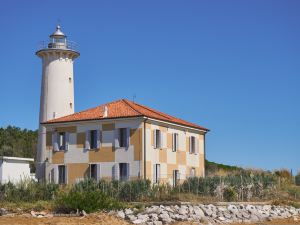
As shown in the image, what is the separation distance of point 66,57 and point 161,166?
1201 cm

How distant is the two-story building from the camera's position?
32500mm

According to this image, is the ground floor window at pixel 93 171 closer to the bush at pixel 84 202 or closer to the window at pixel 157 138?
the window at pixel 157 138

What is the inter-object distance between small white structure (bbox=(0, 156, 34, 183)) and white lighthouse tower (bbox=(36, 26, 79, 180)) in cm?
259

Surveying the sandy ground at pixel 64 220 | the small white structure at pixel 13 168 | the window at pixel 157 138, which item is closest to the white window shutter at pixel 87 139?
the window at pixel 157 138

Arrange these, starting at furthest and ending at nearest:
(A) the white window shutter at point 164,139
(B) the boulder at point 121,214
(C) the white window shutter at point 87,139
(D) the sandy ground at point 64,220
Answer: (A) the white window shutter at point 164,139 < (C) the white window shutter at point 87,139 < (B) the boulder at point 121,214 < (D) the sandy ground at point 64,220

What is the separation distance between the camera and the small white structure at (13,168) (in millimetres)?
36500

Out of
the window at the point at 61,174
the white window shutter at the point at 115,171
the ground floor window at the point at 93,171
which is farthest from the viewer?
the window at the point at 61,174

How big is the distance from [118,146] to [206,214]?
10.3 meters

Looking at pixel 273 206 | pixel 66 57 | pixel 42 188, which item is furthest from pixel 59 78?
pixel 273 206

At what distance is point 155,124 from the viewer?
110 feet

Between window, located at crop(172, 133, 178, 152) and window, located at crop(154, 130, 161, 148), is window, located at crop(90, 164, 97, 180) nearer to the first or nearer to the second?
window, located at crop(154, 130, 161, 148)

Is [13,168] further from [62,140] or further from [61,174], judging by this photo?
[62,140]

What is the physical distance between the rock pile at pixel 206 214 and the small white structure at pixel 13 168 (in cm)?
1562

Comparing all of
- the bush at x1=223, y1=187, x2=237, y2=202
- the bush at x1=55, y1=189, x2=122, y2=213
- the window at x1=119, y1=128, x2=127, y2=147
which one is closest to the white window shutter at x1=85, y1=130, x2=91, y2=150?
the window at x1=119, y1=128, x2=127, y2=147
